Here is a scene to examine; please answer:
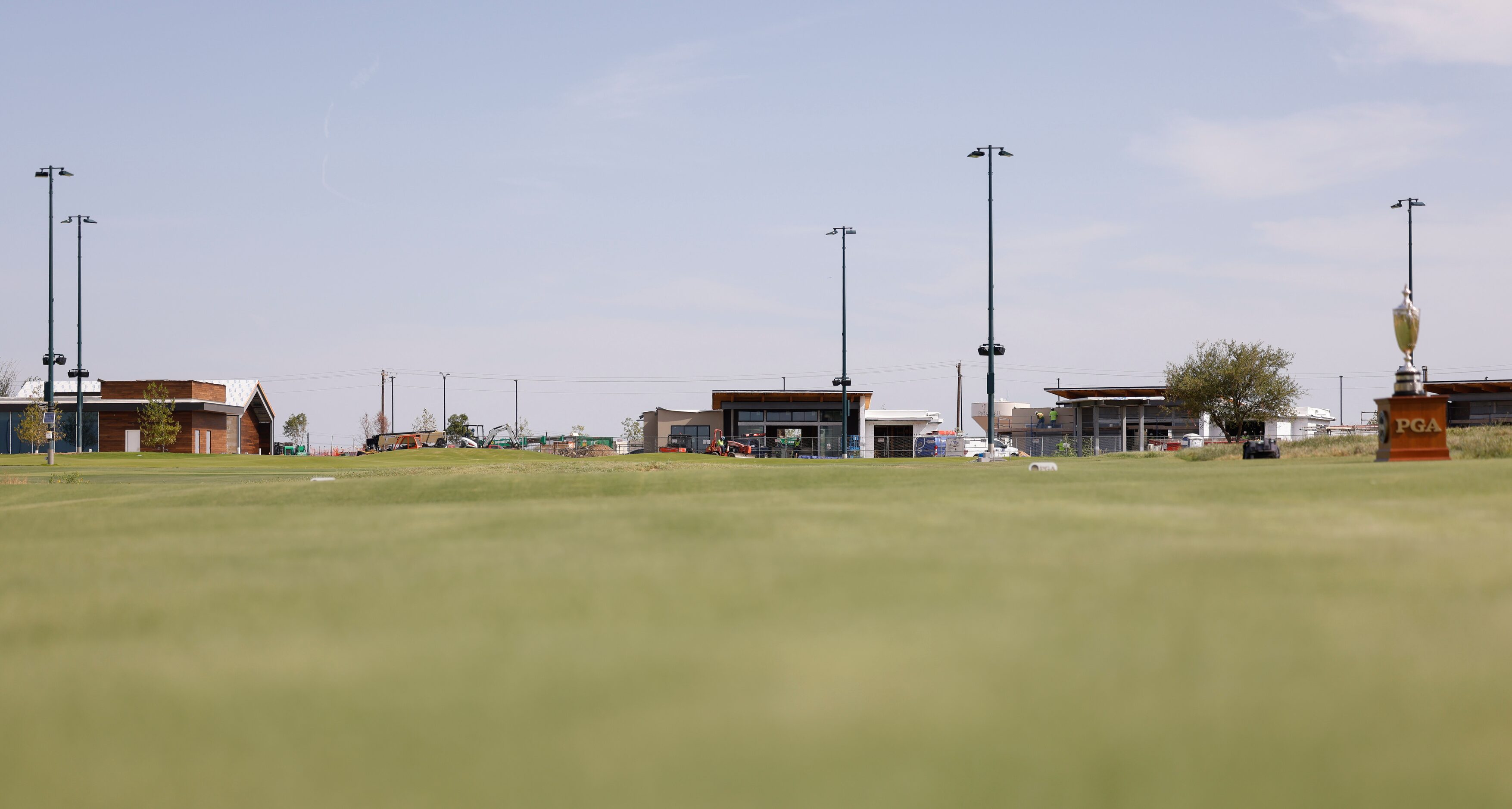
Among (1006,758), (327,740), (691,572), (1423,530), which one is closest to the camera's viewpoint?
(1006,758)

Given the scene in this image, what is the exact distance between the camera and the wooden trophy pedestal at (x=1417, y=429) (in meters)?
15.3

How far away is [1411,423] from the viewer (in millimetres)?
15484

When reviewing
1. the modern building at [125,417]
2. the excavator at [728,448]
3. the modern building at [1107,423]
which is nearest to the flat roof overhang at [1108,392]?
the modern building at [1107,423]

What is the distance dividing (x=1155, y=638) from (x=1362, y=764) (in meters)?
0.62

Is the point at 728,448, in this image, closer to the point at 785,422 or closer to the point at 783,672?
the point at 785,422

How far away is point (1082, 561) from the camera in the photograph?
11.4 feet

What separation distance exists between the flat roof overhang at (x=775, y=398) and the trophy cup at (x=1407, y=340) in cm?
5506

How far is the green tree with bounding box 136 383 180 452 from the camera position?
5797 centimetres

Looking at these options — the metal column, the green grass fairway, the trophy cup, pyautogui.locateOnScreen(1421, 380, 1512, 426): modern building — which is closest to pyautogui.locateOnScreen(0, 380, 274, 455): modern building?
the metal column

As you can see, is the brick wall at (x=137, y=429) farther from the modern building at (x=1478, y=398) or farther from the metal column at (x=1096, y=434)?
the modern building at (x=1478, y=398)

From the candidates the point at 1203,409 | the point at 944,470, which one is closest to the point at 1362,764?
the point at 944,470

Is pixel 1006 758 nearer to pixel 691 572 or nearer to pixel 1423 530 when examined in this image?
pixel 691 572

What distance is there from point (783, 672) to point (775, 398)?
239ft

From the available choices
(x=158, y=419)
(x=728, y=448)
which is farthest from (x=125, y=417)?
(x=728, y=448)
